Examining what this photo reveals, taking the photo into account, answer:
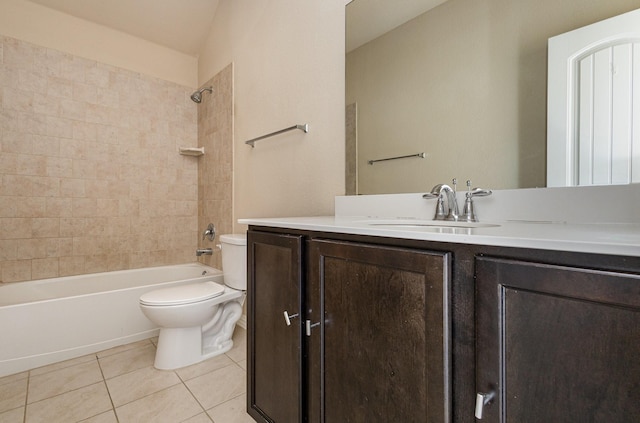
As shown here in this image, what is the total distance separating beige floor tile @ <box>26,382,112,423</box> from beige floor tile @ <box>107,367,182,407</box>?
43 mm

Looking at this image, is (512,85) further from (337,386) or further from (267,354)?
(267,354)

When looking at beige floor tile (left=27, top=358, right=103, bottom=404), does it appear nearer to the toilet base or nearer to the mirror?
the toilet base

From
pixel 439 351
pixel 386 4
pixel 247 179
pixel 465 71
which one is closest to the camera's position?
pixel 439 351

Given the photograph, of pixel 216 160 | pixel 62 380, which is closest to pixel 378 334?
pixel 62 380

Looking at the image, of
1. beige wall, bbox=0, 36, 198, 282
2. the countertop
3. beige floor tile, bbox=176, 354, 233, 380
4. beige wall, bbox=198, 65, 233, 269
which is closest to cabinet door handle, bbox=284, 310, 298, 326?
the countertop

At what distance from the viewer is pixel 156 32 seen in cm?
267

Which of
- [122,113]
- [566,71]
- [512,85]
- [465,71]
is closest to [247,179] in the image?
[122,113]

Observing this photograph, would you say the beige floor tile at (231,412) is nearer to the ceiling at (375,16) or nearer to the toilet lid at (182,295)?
the toilet lid at (182,295)

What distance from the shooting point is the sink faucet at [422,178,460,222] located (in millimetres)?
1077

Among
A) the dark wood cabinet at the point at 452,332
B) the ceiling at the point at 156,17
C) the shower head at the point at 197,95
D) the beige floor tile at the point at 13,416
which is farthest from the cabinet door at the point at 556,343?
the ceiling at the point at 156,17

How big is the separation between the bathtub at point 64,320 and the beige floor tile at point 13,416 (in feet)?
1.51

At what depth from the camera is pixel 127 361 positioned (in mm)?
1827

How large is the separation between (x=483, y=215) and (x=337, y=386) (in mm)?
735

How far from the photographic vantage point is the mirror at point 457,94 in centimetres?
96
